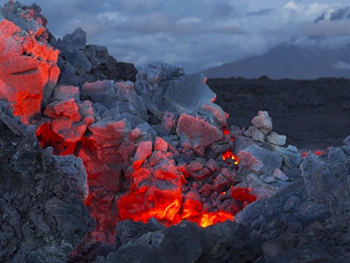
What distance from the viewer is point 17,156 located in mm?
5066

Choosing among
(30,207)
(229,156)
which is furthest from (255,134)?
(30,207)

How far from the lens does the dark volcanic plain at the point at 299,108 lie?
57.2ft

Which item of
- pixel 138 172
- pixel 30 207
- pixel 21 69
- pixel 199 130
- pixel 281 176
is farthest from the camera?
pixel 199 130

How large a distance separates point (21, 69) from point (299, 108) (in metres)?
20.0

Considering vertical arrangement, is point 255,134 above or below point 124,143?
A: below

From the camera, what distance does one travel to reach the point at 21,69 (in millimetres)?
7984

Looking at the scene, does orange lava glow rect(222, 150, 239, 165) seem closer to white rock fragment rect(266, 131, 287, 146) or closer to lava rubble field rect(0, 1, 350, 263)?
lava rubble field rect(0, 1, 350, 263)

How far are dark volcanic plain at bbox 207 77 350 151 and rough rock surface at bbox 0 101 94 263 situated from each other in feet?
34.1

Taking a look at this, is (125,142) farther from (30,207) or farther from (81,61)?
(30,207)

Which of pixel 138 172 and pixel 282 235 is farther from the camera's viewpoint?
pixel 138 172

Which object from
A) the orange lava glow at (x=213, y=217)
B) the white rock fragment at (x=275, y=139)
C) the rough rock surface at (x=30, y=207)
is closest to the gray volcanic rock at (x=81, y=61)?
the orange lava glow at (x=213, y=217)

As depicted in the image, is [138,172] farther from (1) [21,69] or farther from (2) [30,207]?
(2) [30,207]

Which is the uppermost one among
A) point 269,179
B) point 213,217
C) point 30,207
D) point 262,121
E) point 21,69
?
point 21,69

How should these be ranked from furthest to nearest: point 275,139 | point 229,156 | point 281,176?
point 275,139, point 229,156, point 281,176
